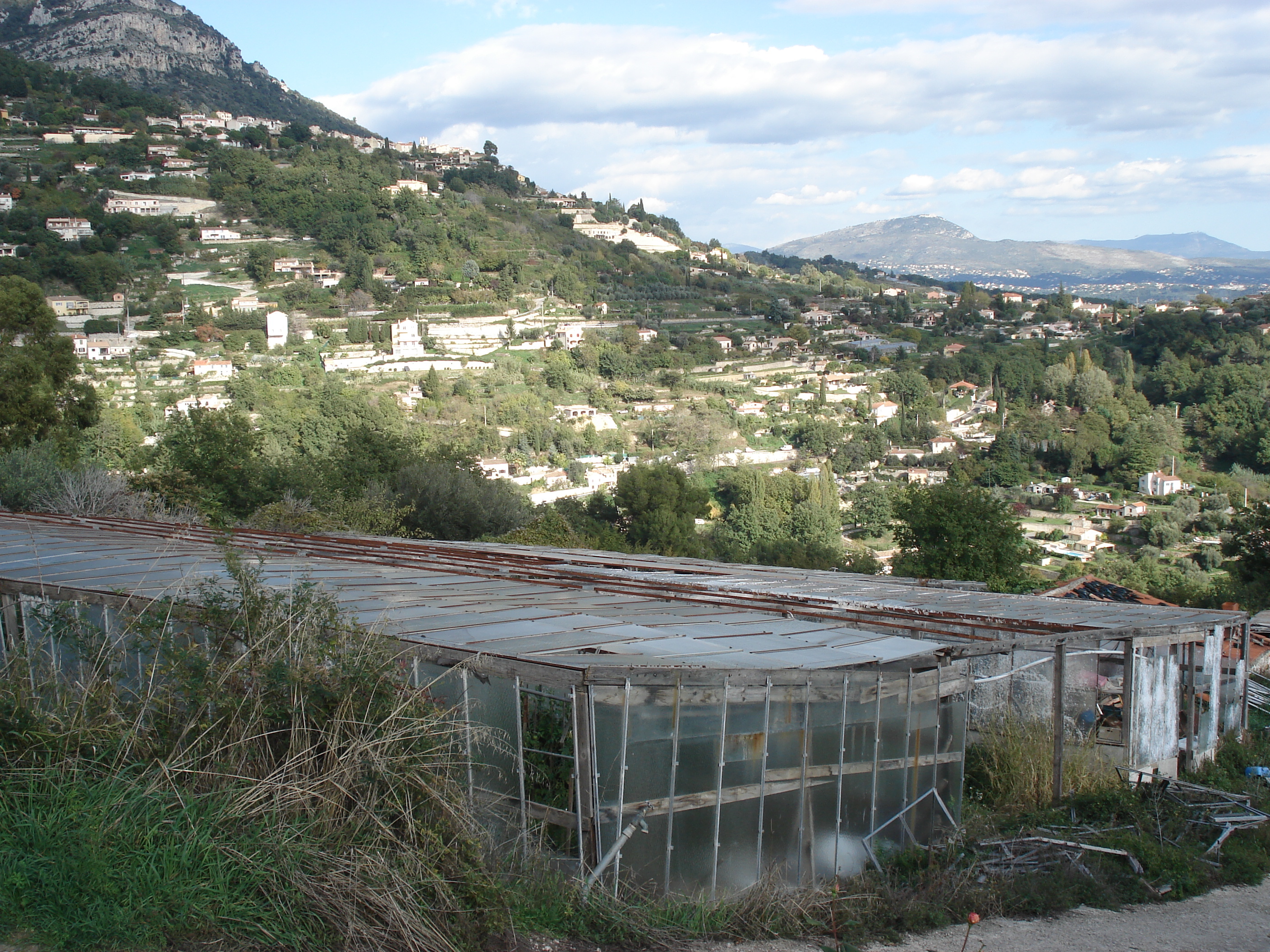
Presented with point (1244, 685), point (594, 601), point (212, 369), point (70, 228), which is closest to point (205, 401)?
point (212, 369)

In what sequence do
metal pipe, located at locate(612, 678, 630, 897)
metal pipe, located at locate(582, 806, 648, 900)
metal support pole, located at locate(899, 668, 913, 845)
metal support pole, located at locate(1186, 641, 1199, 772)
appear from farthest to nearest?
metal support pole, located at locate(1186, 641, 1199, 772), metal support pole, located at locate(899, 668, 913, 845), metal pipe, located at locate(612, 678, 630, 897), metal pipe, located at locate(582, 806, 648, 900)

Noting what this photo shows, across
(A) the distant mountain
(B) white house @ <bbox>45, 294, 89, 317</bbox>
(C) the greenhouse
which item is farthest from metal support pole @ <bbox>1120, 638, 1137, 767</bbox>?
(A) the distant mountain

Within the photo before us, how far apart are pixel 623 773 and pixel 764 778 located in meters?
0.83

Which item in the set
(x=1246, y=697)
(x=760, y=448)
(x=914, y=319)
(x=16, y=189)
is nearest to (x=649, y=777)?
(x=1246, y=697)

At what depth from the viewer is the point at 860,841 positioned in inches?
196

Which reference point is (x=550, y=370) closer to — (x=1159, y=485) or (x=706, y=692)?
(x=1159, y=485)

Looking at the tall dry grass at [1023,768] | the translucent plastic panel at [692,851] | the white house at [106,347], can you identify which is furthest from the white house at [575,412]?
the translucent plastic panel at [692,851]

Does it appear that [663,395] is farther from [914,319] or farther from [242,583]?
[242,583]

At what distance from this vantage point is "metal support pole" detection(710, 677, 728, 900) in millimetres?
4344

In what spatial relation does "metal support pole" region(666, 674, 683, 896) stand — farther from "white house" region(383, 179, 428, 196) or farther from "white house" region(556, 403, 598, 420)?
"white house" region(383, 179, 428, 196)

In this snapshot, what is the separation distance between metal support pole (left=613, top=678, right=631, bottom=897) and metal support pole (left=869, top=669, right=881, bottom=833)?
5.38ft

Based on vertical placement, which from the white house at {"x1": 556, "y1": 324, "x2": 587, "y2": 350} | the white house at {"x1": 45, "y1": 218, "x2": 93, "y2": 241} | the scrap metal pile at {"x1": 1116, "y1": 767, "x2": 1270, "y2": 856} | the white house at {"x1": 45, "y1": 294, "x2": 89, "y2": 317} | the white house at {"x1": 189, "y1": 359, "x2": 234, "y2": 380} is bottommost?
the scrap metal pile at {"x1": 1116, "y1": 767, "x2": 1270, "y2": 856}

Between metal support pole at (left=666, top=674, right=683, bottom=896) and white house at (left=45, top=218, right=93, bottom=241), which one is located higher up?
white house at (left=45, top=218, right=93, bottom=241)

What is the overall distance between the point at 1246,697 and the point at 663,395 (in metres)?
60.1
